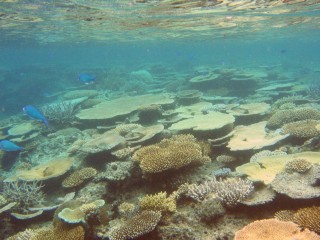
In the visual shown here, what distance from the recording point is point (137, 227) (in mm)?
5094

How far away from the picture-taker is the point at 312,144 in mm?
7699

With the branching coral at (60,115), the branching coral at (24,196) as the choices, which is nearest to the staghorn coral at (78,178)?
the branching coral at (24,196)

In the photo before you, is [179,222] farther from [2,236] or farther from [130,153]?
[2,236]

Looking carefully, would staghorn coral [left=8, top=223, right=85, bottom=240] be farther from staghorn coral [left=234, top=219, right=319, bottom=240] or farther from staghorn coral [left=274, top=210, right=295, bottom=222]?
staghorn coral [left=274, top=210, right=295, bottom=222]

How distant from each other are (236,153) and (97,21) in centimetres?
2061

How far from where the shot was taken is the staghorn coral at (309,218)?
14.3 ft

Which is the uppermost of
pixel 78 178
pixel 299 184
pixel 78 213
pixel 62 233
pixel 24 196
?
pixel 299 184

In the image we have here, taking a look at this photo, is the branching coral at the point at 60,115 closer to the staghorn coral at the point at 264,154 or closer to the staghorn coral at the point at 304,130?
the staghorn coral at the point at 264,154

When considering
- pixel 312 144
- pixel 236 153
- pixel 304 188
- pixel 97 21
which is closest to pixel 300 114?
pixel 312 144

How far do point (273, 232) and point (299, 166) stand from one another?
205 cm

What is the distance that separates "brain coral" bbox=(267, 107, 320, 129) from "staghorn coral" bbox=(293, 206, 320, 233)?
6.23 metres

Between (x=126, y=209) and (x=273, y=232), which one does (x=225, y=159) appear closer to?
(x=126, y=209)

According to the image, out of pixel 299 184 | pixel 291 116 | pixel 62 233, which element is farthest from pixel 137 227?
pixel 291 116

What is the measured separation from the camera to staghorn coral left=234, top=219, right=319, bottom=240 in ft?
13.3
